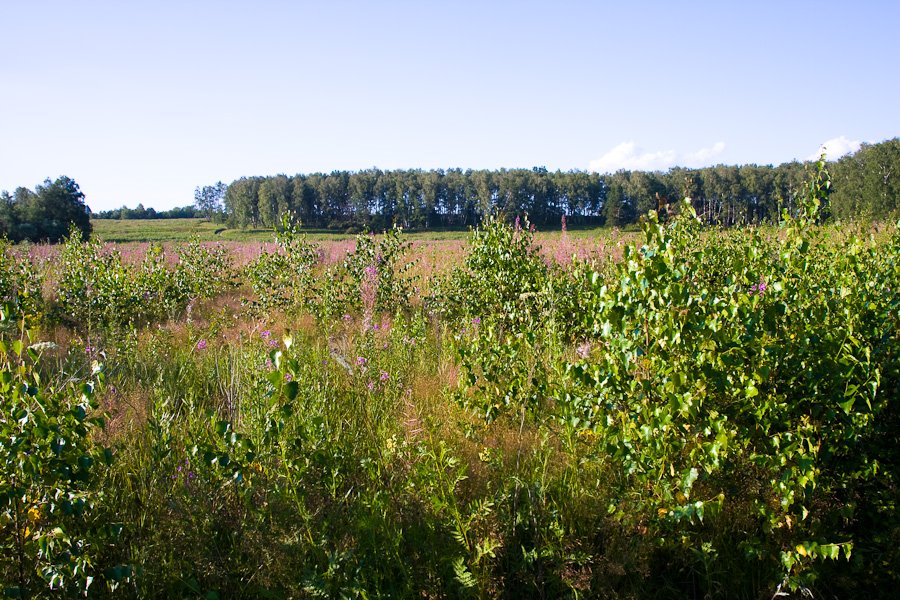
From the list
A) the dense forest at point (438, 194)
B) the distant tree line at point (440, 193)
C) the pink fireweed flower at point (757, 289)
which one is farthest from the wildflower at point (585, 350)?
the distant tree line at point (440, 193)

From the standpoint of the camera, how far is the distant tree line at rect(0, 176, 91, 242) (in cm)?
3316

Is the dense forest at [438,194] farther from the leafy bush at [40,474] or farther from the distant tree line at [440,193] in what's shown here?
the leafy bush at [40,474]

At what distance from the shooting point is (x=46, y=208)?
34.6m

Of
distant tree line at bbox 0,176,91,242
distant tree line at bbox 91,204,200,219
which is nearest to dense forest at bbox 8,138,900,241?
distant tree line at bbox 91,204,200,219

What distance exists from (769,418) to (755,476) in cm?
43

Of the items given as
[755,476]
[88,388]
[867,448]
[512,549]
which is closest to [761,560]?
[755,476]

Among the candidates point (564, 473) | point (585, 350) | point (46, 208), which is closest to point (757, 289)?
point (585, 350)

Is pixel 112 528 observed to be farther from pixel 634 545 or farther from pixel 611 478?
pixel 611 478

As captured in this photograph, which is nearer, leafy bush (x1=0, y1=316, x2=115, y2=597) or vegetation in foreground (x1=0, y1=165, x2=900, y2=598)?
leafy bush (x1=0, y1=316, x2=115, y2=597)

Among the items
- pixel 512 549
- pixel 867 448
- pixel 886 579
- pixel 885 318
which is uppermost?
pixel 885 318

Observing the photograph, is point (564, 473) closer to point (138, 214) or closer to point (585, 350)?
point (585, 350)

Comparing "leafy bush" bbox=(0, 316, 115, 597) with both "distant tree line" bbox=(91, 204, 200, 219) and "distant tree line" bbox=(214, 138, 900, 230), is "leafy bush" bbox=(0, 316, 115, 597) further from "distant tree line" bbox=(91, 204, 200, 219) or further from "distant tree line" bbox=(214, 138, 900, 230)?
"distant tree line" bbox=(91, 204, 200, 219)

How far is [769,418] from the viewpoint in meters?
2.88

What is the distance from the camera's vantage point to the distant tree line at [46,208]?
109 feet
